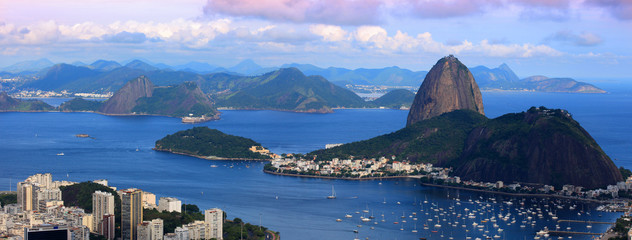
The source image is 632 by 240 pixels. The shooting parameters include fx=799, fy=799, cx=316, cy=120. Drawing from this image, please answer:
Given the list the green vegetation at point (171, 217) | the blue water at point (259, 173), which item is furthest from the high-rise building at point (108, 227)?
the blue water at point (259, 173)

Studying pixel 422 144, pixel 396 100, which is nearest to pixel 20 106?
pixel 396 100

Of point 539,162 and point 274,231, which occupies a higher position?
point 539,162

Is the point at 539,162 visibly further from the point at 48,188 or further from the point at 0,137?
the point at 0,137

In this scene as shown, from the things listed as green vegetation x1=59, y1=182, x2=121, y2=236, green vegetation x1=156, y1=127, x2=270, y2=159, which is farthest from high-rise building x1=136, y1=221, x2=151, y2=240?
green vegetation x1=156, y1=127, x2=270, y2=159

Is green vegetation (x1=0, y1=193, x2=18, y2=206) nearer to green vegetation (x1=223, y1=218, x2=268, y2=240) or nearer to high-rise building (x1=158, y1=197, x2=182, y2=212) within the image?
high-rise building (x1=158, y1=197, x2=182, y2=212)

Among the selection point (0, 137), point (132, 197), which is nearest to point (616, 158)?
point (132, 197)

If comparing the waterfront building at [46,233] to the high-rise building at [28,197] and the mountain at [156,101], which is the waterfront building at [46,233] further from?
the mountain at [156,101]

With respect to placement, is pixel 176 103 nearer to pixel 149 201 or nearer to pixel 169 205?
pixel 149 201
